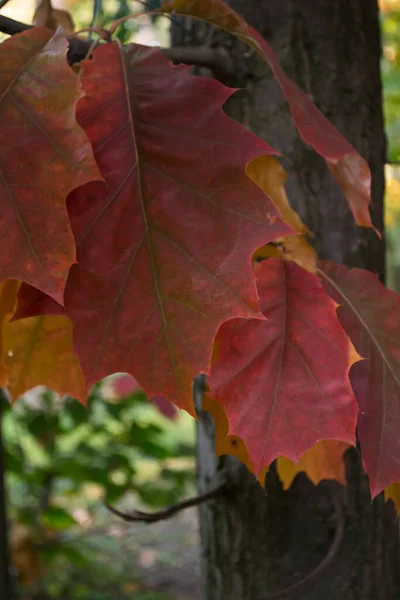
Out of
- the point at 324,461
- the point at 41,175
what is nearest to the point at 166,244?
the point at 41,175

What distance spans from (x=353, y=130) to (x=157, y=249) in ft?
2.30

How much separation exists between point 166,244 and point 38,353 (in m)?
0.36

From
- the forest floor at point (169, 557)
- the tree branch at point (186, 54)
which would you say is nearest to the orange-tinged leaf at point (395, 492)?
the tree branch at point (186, 54)

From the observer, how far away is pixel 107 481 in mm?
2172

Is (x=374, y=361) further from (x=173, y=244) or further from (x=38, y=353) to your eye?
(x=38, y=353)

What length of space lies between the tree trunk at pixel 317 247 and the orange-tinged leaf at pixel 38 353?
36 cm

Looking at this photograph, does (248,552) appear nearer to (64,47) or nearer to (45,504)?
(64,47)

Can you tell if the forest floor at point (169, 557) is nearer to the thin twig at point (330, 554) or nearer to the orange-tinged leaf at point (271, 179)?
the thin twig at point (330, 554)

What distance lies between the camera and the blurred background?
2.22 metres

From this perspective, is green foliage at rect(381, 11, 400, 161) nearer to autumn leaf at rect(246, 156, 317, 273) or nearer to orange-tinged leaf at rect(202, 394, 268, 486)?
autumn leaf at rect(246, 156, 317, 273)

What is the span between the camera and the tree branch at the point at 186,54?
0.80 meters

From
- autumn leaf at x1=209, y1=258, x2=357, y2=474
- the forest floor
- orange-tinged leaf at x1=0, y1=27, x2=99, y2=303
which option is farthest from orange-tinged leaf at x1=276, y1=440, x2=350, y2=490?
the forest floor

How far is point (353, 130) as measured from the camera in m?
1.19

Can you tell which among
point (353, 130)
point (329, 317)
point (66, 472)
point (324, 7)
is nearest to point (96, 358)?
point (329, 317)
